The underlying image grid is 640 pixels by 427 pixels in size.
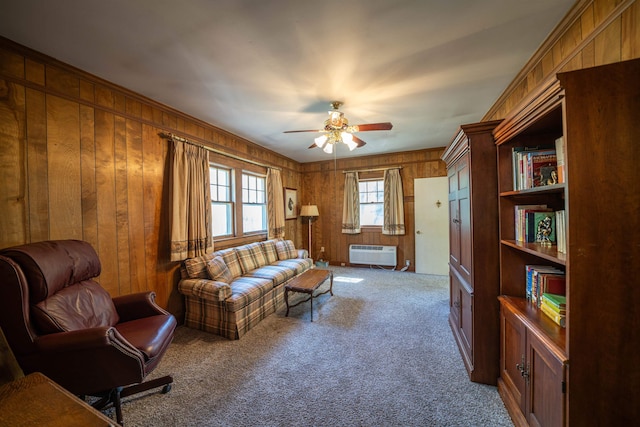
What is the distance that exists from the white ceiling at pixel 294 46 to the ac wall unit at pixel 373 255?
3.14 m

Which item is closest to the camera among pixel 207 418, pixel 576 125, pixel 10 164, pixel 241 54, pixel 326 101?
pixel 576 125

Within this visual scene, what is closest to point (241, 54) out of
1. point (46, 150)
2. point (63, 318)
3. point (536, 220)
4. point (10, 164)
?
point (46, 150)

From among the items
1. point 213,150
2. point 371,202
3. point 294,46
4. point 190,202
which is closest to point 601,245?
point 294,46

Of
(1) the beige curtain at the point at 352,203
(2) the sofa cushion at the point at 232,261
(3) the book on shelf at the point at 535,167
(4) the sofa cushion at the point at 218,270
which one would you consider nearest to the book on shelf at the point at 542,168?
(3) the book on shelf at the point at 535,167

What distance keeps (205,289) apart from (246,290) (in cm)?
44

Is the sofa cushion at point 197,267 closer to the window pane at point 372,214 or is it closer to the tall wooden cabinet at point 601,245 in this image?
the tall wooden cabinet at point 601,245

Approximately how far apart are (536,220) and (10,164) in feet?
12.1

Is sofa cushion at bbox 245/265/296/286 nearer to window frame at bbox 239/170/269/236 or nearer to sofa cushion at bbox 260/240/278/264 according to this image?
sofa cushion at bbox 260/240/278/264

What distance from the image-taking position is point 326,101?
2.61 metres

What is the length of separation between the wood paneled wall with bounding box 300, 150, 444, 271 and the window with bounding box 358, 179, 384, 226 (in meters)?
0.18

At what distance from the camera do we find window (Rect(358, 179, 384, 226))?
5344 millimetres

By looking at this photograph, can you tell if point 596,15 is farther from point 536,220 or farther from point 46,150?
point 46,150

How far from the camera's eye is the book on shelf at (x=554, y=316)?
4.21 ft

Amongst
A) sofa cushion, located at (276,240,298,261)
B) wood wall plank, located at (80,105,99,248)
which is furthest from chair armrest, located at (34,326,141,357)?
sofa cushion, located at (276,240,298,261)
